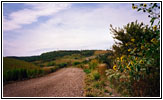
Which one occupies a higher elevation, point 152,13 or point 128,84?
point 152,13

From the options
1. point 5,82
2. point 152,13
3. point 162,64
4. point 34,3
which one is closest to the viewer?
point 152,13

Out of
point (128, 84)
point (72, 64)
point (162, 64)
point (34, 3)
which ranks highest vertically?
point (34, 3)

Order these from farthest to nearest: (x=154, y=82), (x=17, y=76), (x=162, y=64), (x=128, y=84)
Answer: (x=17, y=76) < (x=128, y=84) < (x=154, y=82) < (x=162, y=64)

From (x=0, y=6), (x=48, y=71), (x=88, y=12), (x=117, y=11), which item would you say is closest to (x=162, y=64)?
(x=117, y=11)

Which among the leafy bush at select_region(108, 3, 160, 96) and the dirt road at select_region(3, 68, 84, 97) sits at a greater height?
the leafy bush at select_region(108, 3, 160, 96)

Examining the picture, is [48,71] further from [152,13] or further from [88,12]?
[152,13]

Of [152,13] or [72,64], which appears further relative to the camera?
[72,64]

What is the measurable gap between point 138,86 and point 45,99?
2.06 m

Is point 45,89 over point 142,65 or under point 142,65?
under

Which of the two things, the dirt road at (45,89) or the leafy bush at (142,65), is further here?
the dirt road at (45,89)

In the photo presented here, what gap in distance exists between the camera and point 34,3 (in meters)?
2.15

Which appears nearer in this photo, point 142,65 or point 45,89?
point 142,65

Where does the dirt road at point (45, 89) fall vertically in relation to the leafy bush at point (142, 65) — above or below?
below

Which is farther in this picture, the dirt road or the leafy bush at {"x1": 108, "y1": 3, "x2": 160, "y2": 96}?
the dirt road
